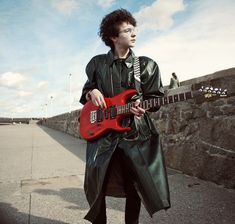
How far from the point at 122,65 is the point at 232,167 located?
2.35 metres

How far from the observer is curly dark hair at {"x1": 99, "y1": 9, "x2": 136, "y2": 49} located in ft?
7.77

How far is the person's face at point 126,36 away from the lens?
228cm

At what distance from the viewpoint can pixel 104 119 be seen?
228 centimetres

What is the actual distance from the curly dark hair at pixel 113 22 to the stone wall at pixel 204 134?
165 centimetres

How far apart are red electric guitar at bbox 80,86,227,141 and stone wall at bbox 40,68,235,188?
1687mm

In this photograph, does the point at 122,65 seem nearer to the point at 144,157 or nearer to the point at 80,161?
the point at 144,157

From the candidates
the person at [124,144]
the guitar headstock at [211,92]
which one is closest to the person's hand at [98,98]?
the person at [124,144]

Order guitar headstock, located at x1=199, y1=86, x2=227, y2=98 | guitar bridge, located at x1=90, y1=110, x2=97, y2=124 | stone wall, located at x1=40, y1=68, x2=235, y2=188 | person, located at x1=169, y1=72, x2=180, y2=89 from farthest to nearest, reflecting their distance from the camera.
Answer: person, located at x1=169, y1=72, x2=180, y2=89 < stone wall, located at x1=40, y1=68, x2=235, y2=188 < guitar bridge, located at x1=90, y1=110, x2=97, y2=124 < guitar headstock, located at x1=199, y1=86, x2=227, y2=98

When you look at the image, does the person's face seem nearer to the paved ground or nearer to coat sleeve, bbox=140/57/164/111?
coat sleeve, bbox=140/57/164/111

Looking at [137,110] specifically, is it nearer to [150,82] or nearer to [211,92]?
[150,82]

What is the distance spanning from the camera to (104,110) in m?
2.30

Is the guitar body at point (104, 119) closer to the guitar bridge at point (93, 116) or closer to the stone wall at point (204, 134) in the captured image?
the guitar bridge at point (93, 116)

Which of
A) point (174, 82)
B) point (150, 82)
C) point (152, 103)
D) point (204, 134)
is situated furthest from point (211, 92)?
point (174, 82)

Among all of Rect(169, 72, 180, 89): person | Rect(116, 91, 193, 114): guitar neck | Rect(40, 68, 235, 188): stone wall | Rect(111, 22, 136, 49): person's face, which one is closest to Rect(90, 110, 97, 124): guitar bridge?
Rect(116, 91, 193, 114): guitar neck
